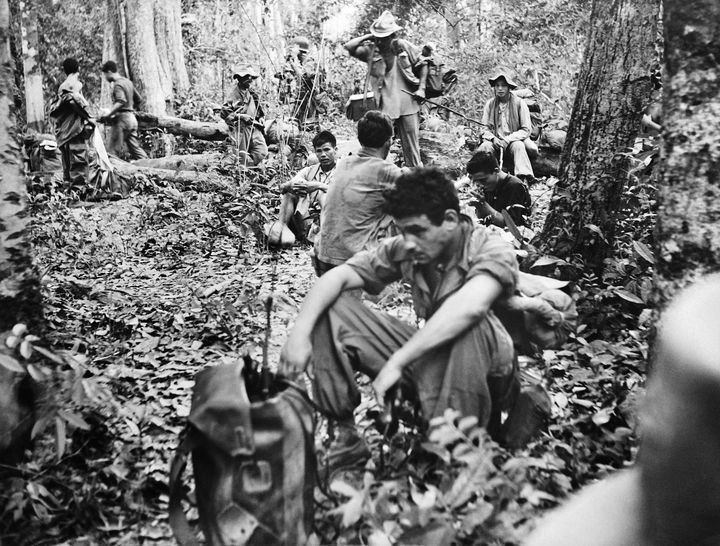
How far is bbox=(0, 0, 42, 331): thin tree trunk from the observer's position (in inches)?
135

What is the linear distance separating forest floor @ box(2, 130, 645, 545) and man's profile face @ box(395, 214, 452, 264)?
75cm

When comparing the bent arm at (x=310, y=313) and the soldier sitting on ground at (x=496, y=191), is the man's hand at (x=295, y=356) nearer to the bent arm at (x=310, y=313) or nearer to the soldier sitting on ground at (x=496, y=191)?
the bent arm at (x=310, y=313)

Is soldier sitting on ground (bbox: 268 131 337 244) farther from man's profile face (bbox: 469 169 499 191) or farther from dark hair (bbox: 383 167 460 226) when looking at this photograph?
dark hair (bbox: 383 167 460 226)

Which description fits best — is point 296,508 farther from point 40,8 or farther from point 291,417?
point 40,8

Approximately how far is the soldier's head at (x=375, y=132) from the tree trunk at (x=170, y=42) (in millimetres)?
12512

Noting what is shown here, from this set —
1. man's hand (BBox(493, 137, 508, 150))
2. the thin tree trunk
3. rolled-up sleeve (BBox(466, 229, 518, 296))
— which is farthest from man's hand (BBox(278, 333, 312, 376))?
man's hand (BBox(493, 137, 508, 150))

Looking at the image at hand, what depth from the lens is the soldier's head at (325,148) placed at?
6504 mm

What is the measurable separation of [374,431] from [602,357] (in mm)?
1668

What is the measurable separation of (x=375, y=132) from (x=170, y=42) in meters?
13.9

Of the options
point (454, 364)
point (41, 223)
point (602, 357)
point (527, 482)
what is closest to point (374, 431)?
point (454, 364)

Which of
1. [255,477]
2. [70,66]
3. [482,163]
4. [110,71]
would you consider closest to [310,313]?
[255,477]

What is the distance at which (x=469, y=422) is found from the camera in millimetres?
2752

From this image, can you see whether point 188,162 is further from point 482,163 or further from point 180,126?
point 482,163

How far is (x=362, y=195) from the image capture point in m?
4.46
